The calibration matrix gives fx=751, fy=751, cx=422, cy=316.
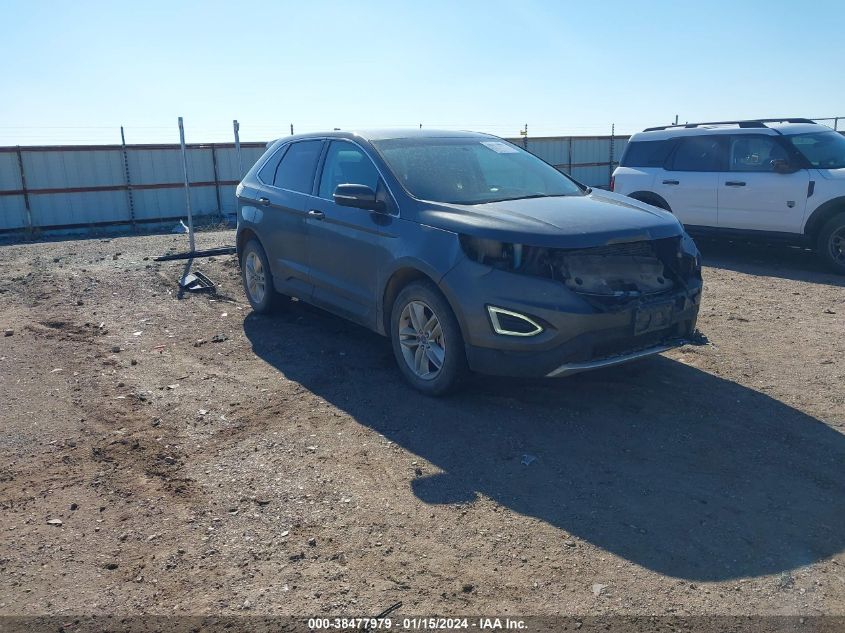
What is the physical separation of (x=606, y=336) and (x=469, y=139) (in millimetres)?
2511

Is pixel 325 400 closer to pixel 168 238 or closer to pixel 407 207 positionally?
pixel 407 207

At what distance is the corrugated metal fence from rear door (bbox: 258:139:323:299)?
43.5ft

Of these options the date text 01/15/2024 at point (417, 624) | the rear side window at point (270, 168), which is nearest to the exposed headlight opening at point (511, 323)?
the date text 01/15/2024 at point (417, 624)

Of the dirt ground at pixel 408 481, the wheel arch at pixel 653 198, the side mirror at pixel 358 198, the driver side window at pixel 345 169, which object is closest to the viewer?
the dirt ground at pixel 408 481

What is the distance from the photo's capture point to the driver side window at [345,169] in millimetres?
5820

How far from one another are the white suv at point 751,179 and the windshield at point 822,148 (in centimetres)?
1

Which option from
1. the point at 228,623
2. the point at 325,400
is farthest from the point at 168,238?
the point at 228,623

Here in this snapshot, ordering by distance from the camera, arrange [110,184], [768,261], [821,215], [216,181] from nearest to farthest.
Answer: [821,215] → [768,261] → [110,184] → [216,181]

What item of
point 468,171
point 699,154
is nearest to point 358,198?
point 468,171

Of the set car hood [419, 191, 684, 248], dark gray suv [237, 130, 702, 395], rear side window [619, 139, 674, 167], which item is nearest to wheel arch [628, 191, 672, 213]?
rear side window [619, 139, 674, 167]

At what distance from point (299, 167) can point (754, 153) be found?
653 cm

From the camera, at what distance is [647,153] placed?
11.4 meters

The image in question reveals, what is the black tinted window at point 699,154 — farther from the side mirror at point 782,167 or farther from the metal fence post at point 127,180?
the metal fence post at point 127,180

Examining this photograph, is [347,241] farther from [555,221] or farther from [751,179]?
[751,179]
